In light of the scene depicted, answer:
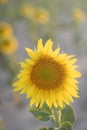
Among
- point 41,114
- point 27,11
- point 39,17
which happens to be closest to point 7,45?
point 39,17

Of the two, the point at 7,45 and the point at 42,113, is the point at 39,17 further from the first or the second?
the point at 42,113

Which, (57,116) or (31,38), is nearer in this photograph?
(57,116)

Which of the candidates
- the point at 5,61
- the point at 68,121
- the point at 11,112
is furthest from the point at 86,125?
the point at 68,121

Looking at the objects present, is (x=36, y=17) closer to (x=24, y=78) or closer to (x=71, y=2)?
(x=71, y=2)

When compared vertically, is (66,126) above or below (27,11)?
below

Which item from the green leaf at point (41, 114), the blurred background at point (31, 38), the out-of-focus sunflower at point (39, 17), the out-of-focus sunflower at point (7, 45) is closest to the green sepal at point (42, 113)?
the green leaf at point (41, 114)

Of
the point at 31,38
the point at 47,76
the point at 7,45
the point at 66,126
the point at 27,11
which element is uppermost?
the point at 27,11

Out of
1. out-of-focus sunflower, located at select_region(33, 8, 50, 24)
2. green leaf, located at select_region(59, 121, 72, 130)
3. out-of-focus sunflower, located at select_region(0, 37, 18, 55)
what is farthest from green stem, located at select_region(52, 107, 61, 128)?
out-of-focus sunflower, located at select_region(33, 8, 50, 24)
